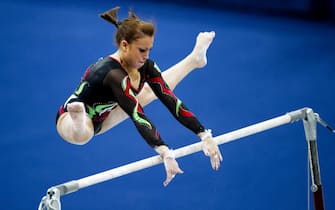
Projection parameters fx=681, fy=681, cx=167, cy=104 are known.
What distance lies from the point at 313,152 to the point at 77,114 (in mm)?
1267

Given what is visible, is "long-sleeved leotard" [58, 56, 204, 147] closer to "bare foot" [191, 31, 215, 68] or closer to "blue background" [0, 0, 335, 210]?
"bare foot" [191, 31, 215, 68]

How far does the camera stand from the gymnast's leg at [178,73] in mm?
3645

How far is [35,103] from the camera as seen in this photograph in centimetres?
529

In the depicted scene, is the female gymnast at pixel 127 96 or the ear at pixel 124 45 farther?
the ear at pixel 124 45

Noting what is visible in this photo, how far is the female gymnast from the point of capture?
3.04m

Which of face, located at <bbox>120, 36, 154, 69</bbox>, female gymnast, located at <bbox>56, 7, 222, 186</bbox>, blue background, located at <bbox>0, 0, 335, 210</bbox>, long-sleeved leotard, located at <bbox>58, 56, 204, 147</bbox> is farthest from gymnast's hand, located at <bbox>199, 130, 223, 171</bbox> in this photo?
blue background, located at <bbox>0, 0, 335, 210</bbox>

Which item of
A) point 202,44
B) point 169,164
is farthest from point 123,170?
point 202,44

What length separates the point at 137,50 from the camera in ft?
10.3

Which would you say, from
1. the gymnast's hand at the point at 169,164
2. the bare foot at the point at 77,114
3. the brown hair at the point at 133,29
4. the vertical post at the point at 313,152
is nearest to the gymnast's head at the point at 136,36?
the brown hair at the point at 133,29

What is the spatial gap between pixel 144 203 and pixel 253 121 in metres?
1.22

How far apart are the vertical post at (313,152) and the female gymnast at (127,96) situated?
0.62 metres

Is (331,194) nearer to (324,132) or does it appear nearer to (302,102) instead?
(324,132)

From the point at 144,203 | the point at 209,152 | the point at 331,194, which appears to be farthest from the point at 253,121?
the point at 209,152

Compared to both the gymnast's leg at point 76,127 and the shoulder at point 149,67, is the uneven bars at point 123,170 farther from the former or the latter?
the shoulder at point 149,67
